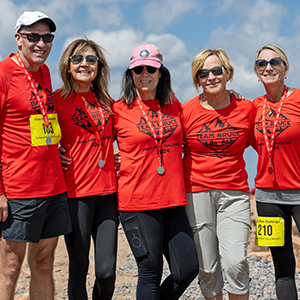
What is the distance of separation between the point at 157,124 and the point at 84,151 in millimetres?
894

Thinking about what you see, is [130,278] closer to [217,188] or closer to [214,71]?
[217,188]

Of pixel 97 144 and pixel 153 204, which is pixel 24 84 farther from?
pixel 153 204

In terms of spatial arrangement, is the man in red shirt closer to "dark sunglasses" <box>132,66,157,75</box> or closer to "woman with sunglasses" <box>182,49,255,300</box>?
"dark sunglasses" <box>132,66,157,75</box>

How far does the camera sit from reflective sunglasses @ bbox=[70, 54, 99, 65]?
5543 mm

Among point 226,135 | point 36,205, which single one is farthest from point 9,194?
point 226,135

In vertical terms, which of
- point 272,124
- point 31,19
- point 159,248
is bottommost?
point 159,248

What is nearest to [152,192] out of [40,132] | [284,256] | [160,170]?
[160,170]

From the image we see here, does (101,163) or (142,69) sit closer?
(101,163)

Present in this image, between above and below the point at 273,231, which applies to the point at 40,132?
above

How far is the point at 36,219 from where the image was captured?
5.11 meters

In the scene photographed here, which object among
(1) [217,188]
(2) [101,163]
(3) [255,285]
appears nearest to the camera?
(2) [101,163]

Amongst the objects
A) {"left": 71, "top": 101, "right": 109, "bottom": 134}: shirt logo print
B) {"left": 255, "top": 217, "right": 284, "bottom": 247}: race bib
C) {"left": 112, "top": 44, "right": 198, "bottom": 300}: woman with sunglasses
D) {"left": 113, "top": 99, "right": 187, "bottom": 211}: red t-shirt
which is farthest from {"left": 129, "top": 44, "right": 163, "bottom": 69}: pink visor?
{"left": 255, "top": 217, "right": 284, "bottom": 247}: race bib

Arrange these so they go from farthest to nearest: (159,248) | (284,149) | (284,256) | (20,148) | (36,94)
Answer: (284,256) < (284,149) < (159,248) < (36,94) < (20,148)

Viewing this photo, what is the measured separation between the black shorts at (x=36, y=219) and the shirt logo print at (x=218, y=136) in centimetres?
179
